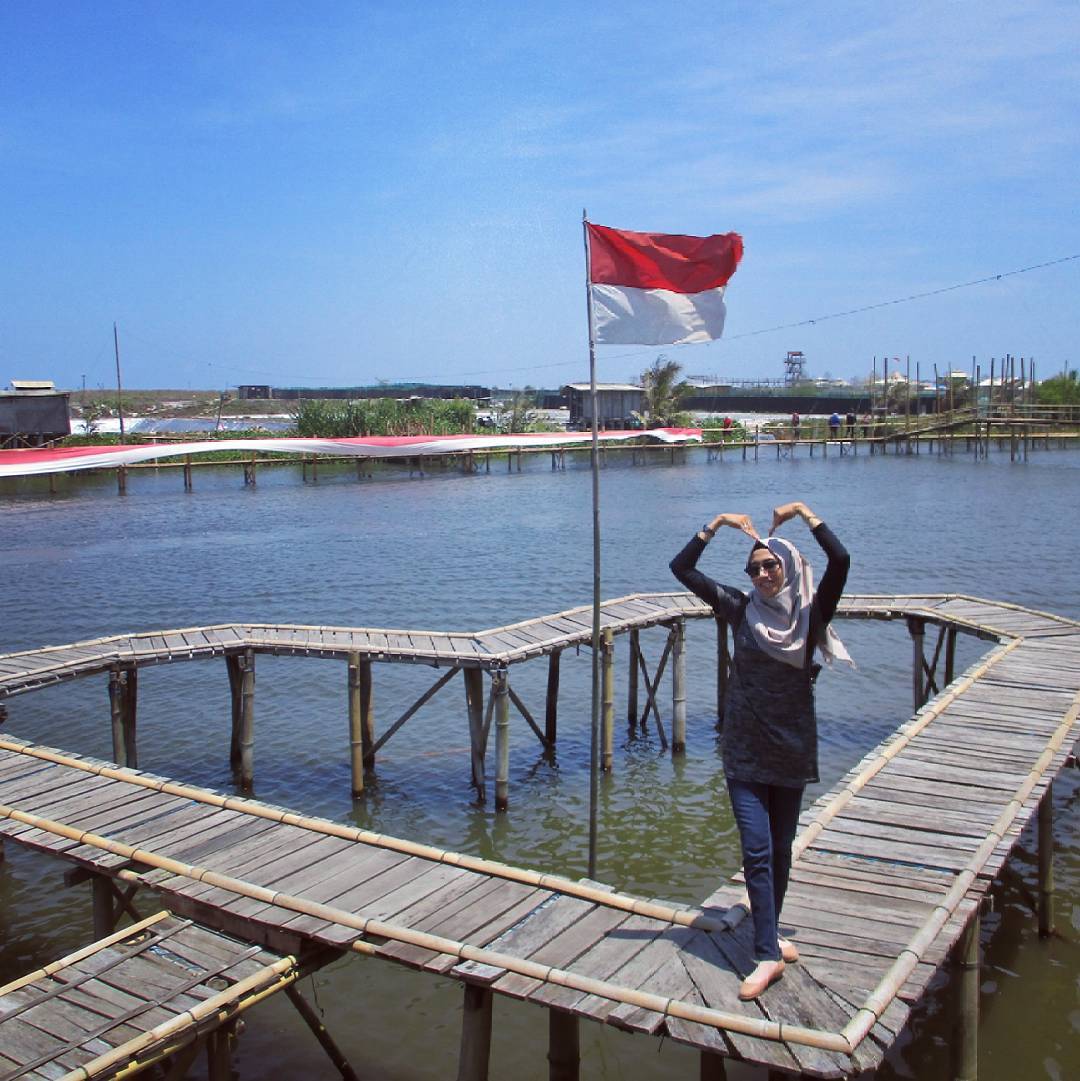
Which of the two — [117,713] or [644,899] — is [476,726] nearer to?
[117,713]

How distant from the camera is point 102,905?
7.58 metres

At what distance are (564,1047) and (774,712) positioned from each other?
7.65 ft

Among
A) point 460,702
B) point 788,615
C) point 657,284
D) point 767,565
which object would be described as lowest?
point 460,702

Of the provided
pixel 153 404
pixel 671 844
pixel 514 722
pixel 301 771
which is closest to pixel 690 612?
pixel 514 722

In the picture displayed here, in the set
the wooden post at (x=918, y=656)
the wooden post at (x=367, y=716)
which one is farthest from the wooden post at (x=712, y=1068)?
the wooden post at (x=918, y=656)

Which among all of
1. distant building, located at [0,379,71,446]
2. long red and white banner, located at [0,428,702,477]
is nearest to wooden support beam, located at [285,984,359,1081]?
long red and white banner, located at [0,428,702,477]

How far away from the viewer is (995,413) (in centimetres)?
6500

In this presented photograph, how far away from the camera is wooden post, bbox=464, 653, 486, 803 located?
1215 cm

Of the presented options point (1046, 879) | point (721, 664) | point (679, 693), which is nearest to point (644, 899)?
point (1046, 879)

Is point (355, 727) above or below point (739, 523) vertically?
below

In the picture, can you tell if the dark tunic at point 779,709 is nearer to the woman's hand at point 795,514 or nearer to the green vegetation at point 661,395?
the woman's hand at point 795,514

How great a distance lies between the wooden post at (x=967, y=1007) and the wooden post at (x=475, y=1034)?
8.98 feet

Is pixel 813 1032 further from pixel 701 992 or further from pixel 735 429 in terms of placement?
pixel 735 429

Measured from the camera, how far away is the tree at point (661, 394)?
8016 centimetres
